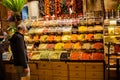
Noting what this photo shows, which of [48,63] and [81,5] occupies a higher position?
[81,5]

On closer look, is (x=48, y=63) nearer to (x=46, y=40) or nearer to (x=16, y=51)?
(x=46, y=40)

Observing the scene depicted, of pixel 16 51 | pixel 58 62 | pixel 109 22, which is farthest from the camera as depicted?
pixel 58 62

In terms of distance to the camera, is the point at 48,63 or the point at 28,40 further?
the point at 28,40

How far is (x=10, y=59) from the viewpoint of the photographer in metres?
6.73

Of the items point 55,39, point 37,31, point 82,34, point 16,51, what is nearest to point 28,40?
point 37,31

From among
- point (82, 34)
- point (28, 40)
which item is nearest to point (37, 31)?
point (28, 40)

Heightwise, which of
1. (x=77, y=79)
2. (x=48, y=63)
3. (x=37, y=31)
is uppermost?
(x=37, y=31)

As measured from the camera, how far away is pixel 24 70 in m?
4.80

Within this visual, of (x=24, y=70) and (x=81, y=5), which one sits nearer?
(x=24, y=70)

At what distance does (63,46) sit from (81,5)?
5.03 ft

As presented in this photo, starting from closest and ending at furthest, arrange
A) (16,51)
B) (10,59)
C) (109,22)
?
1. (16,51)
2. (109,22)
3. (10,59)

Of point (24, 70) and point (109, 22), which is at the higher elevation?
point (109, 22)

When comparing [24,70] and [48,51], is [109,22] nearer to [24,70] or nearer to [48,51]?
[48,51]

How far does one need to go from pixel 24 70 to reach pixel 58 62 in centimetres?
168
